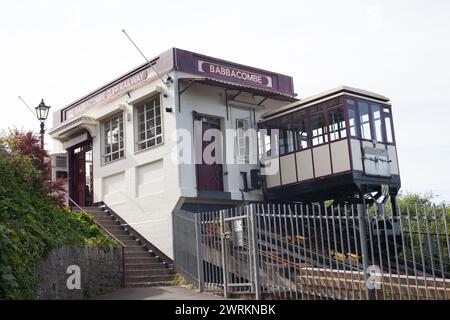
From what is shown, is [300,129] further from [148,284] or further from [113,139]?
[148,284]

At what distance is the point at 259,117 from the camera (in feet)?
61.0

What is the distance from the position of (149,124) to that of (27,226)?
25.5 feet

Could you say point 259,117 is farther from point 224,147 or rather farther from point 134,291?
point 134,291

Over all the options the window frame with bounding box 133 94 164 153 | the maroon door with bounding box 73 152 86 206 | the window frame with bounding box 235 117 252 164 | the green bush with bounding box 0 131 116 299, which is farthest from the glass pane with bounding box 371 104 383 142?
the maroon door with bounding box 73 152 86 206

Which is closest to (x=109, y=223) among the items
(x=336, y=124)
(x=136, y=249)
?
(x=136, y=249)

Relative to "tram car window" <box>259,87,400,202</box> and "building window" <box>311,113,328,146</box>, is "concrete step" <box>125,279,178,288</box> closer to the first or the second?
"tram car window" <box>259,87,400,202</box>

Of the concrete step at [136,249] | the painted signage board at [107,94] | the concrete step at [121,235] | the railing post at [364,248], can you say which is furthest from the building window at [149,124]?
the railing post at [364,248]

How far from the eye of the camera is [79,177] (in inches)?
822

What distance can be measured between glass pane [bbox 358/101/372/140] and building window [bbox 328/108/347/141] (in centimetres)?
58

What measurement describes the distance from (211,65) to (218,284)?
7.69 m

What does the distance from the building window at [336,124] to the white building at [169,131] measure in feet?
8.40

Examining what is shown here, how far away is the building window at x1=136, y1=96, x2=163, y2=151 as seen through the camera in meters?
17.0

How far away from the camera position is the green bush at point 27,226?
844 centimetres

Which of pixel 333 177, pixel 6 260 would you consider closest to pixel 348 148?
pixel 333 177
